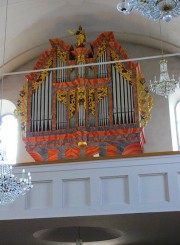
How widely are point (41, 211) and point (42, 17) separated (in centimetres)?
577

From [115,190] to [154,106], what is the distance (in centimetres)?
471

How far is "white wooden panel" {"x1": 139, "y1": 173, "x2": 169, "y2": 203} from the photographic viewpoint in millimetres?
8023

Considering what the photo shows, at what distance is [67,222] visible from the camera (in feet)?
27.9

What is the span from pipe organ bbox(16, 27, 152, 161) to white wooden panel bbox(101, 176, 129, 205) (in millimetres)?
2423

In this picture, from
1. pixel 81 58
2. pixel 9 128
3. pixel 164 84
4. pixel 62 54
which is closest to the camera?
pixel 164 84

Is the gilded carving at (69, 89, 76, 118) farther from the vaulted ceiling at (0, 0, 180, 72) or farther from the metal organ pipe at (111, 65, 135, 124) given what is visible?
the vaulted ceiling at (0, 0, 180, 72)

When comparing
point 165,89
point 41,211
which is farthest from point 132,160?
point 165,89

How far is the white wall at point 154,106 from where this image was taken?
477 inches

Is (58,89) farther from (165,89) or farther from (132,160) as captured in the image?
(132,160)

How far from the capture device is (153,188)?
8.11 meters

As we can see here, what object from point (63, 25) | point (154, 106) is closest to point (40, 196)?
point (154, 106)

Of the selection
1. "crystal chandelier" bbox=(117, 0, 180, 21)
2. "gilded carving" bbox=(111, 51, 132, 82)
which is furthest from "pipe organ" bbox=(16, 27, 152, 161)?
"crystal chandelier" bbox=(117, 0, 180, 21)

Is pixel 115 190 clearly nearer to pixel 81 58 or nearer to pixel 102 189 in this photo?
pixel 102 189

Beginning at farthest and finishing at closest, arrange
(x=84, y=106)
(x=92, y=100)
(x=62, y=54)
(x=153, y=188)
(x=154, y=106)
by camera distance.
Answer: (x=154, y=106)
(x=62, y=54)
(x=92, y=100)
(x=84, y=106)
(x=153, y=188)
